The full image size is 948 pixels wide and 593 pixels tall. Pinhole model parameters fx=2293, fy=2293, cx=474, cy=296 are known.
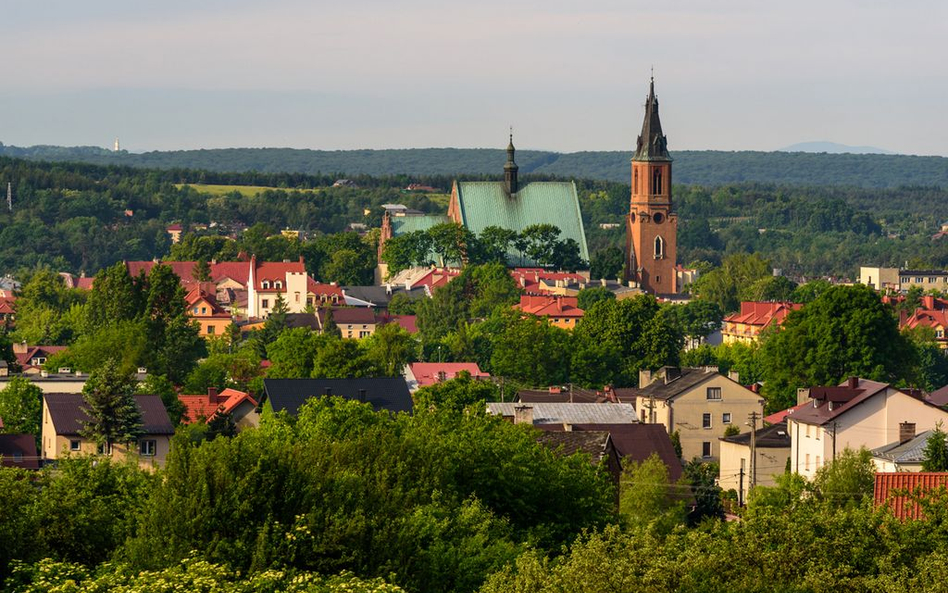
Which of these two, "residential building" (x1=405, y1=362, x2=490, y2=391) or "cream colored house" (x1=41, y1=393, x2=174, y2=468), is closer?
"cream colored house" (x1=41, y1=393, x2=174, y2=468)

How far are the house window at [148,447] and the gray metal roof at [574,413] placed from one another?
10.8 meters

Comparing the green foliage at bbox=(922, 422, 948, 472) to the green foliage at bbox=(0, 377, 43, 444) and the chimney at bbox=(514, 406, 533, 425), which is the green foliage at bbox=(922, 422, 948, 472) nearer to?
the chimney at bbox=(514, 406, 533, 425)

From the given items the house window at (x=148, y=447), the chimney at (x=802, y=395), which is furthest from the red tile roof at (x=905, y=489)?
the chimney at (x=802, y=395)

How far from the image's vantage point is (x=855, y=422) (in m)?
66.0

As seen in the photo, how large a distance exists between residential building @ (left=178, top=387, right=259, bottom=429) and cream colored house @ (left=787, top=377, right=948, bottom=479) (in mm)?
18963

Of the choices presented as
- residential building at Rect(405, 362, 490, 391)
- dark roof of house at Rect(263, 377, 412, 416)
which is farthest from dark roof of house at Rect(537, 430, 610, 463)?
residential building at Rect(405, 362, 490, 391)

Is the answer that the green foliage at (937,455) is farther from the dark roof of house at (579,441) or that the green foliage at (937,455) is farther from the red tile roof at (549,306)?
the red tile roof at (549,306)

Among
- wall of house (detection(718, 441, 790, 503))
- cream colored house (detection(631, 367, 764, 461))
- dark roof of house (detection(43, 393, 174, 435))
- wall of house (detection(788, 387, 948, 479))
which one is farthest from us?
cream colored house (detection(631, 367, 764, 461))

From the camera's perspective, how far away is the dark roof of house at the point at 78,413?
68062 mm

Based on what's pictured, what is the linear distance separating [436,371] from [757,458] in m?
32.2

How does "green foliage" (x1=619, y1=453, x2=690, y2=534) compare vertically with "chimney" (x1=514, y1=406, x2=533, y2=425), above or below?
below

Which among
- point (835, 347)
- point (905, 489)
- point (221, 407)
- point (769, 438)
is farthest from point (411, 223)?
point (905, 489)

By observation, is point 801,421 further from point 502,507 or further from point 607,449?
point 502,507

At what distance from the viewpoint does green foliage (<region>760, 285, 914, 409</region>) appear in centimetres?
8938
